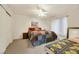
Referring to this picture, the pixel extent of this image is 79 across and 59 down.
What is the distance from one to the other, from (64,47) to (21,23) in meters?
0.66

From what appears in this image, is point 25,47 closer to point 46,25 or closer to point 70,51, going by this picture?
point 46,25

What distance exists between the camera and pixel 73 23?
1.29 meters

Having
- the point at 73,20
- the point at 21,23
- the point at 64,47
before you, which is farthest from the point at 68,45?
the point at 21,23

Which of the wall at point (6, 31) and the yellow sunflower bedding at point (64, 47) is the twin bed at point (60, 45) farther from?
the wall at point (6, 31)

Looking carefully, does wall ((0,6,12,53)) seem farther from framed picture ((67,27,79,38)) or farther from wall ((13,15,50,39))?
framed picture ((67,27,79,38))

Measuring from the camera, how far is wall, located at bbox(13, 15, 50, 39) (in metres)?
1.37

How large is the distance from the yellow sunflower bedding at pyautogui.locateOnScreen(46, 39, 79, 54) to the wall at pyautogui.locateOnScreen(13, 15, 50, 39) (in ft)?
0.82

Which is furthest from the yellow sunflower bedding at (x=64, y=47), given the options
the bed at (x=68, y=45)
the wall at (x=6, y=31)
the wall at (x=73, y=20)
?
the wall at (x=6, y=31)

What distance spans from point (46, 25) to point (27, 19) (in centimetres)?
28

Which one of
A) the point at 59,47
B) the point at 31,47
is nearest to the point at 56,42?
the point at 59,47
